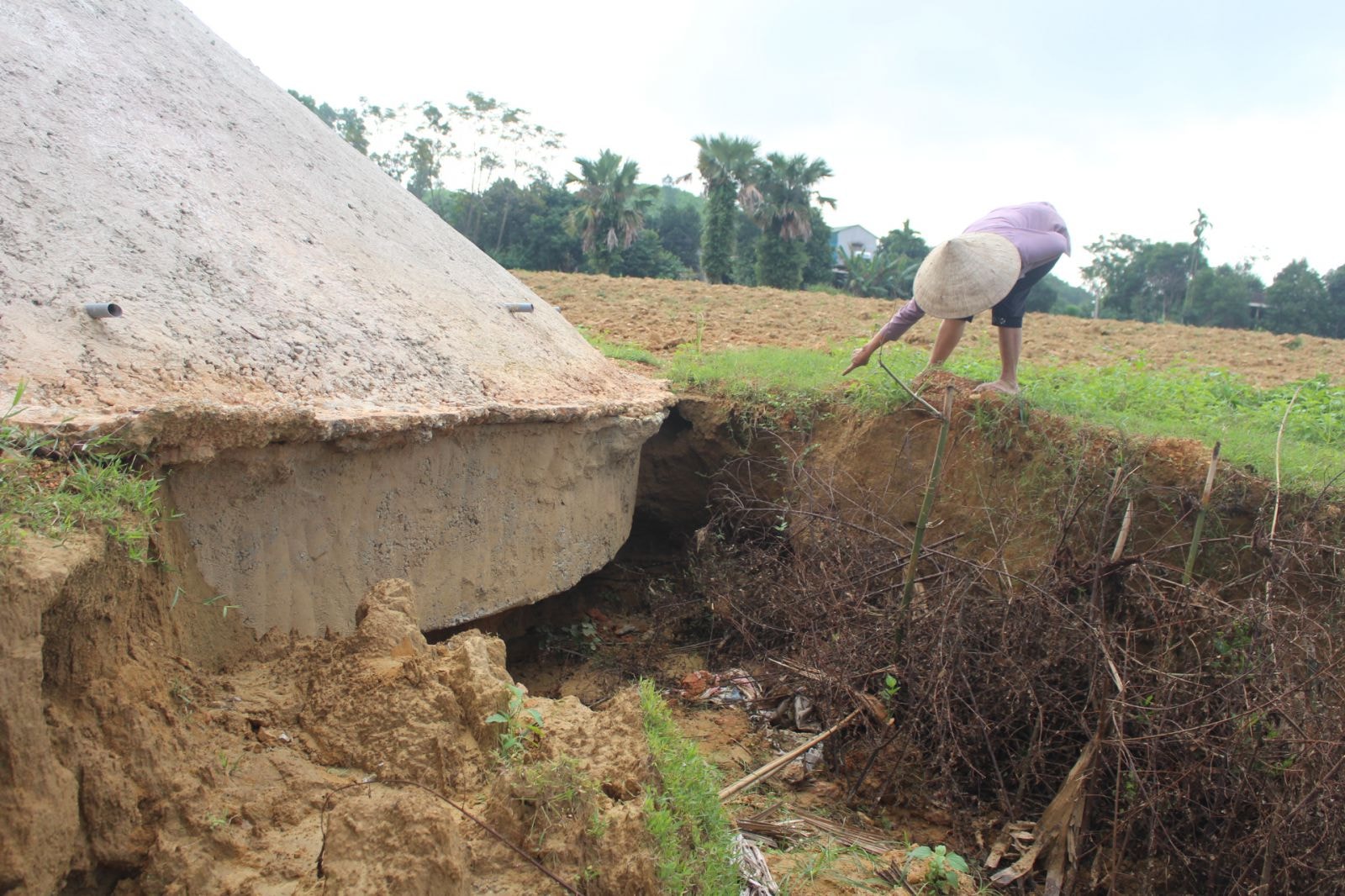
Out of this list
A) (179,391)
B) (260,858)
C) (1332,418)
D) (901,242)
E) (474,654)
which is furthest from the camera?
(901,242)

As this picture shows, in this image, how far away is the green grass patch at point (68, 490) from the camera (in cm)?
180

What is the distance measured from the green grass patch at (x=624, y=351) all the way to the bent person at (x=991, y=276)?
6.10ft

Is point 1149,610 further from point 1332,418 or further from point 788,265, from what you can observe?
point 788,265

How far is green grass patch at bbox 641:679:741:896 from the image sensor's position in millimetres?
2125

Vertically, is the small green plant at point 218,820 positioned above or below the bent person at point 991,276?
below

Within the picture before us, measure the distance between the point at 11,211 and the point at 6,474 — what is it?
1.19 m

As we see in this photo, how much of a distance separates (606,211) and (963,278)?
684 inches

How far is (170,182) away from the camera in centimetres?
323

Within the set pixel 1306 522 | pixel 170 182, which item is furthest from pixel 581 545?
pixel 1306 522

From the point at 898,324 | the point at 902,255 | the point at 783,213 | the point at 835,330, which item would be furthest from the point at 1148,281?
the point at 898,324

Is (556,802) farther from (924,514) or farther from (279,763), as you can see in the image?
(924,514)

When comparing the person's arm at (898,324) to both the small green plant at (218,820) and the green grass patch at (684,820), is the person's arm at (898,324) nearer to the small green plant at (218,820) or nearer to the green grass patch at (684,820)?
the green grass patch at (684,820)

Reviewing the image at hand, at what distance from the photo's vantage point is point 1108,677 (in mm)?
3215

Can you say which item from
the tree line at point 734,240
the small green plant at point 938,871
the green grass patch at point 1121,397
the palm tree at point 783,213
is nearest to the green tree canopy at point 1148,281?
the tree line at point 734,240
